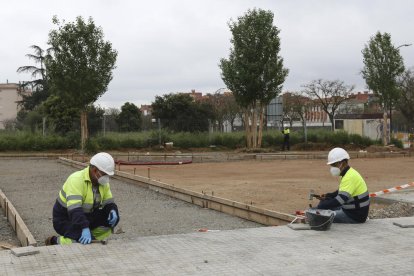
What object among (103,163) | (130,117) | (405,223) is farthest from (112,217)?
(130,117)

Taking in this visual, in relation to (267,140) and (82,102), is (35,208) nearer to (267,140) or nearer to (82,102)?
(82,102)

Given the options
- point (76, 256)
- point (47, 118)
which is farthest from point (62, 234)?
point (47, 118)

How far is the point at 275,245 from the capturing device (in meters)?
5.63

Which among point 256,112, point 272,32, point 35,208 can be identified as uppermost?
point 272,32

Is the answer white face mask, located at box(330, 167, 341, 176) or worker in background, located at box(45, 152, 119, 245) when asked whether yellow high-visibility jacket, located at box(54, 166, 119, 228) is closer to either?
worker in background, located at box(45, 152, 119, 245)

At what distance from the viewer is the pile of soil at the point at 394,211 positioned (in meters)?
8.15

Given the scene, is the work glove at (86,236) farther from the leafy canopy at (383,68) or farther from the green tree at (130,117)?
the green tree at (130,117)

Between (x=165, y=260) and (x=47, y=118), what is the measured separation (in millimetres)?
34518

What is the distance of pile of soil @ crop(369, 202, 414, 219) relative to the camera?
815 centimetres

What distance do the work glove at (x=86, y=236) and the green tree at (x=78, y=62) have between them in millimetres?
20797

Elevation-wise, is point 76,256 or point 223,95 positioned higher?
point 223,95

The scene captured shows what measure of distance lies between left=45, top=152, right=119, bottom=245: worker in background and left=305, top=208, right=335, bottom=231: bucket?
252cm

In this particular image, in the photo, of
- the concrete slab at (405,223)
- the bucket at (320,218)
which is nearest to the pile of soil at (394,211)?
the concrete slab at (405,223)

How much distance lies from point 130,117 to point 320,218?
44.0 m
